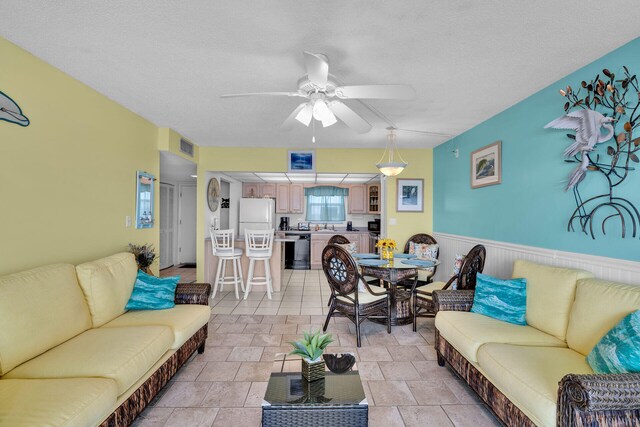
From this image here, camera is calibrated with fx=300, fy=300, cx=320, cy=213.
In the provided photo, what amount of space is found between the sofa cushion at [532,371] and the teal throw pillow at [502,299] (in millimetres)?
422

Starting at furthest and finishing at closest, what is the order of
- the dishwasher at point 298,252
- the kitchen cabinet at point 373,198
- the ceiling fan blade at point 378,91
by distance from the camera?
the kitchen cabinet at point 373,198, the dishwasher at point 298,252, the ceiling fan blade at point 378,91

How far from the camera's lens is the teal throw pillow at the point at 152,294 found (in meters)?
2.53

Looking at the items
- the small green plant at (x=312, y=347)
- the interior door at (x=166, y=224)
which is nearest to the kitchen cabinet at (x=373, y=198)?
the interior door at (x=166, y=224)

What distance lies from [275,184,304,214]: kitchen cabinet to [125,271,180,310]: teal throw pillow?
207 inches

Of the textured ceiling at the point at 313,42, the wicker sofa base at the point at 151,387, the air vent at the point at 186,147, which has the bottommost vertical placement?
the wicker sofa base at the point at 151,387

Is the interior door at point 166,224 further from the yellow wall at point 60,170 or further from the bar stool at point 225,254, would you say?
the yellow wall at point 60,170

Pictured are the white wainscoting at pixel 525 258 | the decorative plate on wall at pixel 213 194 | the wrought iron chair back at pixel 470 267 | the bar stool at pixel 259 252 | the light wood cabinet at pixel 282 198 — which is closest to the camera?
the white wainscoting at pixel 525 258

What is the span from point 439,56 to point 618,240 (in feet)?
5.85

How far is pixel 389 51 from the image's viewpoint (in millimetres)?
2098

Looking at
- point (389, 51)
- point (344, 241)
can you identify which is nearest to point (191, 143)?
point (344, 241)

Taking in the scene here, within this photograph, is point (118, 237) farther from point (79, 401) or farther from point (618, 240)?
point (618, 240)

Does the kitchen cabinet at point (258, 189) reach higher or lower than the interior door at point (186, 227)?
higher

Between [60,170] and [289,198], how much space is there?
568cm

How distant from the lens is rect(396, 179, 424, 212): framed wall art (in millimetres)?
5207
